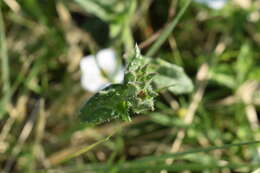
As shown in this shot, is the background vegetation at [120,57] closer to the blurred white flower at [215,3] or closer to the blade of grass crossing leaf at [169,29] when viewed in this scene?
the blurred white flower at [215,3]

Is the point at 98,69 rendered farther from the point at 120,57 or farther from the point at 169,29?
the point at 169,29

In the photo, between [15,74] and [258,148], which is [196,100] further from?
[15,74]

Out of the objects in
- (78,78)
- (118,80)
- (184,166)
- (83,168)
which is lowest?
(184,166)

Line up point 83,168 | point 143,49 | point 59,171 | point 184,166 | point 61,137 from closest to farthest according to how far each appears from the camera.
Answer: point 184,166, point 83,168, point 59,171, point 61,137, point 143,49

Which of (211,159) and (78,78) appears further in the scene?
(78,78)

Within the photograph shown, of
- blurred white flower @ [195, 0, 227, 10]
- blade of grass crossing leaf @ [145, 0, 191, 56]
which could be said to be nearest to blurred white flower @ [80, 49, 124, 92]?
blade of grass crossing leaf @ [145, 0, 191, 56]

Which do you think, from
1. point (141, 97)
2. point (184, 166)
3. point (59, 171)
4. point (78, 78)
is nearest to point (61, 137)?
point (59, 171)
